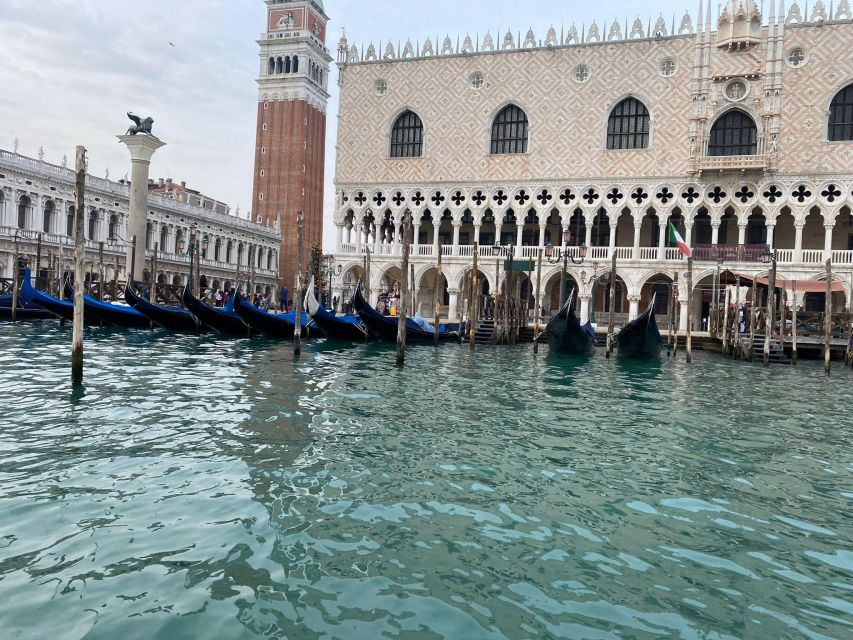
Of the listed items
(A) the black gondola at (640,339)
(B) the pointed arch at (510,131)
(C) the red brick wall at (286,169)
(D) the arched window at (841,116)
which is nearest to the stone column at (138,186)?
(B) the pointed arch at (510,131)

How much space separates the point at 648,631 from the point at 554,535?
0.87m

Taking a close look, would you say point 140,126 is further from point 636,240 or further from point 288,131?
point 288,131

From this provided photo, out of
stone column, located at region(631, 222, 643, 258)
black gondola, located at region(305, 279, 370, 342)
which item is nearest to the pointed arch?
stone column, located at region(631, 222, 643, 258)

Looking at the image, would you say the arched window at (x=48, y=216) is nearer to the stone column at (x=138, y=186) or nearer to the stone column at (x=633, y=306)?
the stone column at (x=138, y=186)

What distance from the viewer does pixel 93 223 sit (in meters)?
26.1

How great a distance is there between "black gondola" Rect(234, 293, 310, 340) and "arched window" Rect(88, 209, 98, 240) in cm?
1497

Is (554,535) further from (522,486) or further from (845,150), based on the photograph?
(845,150)

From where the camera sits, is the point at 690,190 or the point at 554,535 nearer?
the point at 554,535

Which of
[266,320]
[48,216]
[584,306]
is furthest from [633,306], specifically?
[48,216]

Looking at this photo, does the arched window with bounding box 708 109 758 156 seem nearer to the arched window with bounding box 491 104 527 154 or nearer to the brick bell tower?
the arched window with bounding box 491 104 527 154

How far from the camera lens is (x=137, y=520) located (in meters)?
3.10

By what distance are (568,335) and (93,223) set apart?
65.8 ft

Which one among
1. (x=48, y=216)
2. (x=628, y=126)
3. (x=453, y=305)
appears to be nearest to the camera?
(x=628, y=126)

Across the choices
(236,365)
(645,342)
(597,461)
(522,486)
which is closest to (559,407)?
(597,461)
